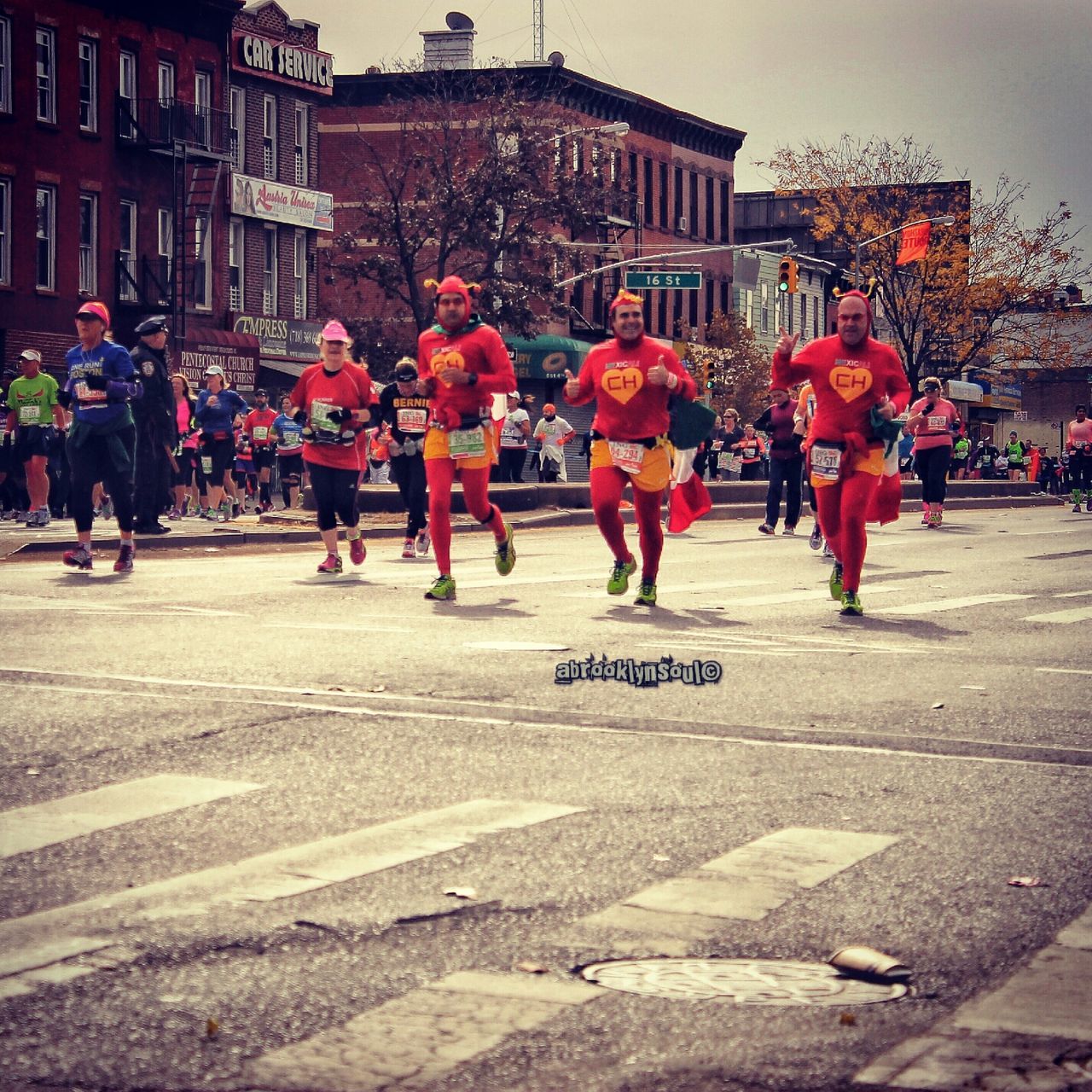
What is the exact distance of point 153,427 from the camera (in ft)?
67.6

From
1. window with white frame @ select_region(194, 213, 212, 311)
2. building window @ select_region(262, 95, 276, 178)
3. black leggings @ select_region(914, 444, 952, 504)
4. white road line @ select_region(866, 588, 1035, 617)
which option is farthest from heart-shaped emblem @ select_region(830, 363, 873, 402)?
building window @ select_region(262, 95, 276, 178)

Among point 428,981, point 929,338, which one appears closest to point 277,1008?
point 428,981

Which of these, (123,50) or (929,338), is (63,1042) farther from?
(929,338)

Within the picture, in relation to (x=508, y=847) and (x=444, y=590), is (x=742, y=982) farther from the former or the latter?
(x=444, y=590)

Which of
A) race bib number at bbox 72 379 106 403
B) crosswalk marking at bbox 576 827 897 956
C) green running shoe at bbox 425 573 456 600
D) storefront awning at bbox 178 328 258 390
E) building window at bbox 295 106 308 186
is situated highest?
building window at bbox 295 106 308 186

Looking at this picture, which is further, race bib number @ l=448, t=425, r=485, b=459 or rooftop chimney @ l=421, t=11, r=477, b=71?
rooftop chimney @ l=421, t=11, r=477, b=71

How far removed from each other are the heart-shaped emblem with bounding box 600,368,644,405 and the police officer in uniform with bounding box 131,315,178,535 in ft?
22.2

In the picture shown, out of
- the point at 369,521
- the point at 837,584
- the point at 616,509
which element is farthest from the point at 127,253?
the point at 837,584

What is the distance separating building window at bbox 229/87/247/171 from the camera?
50.9 metres

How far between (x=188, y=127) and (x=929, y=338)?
2862cm

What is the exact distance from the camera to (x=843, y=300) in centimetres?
1348

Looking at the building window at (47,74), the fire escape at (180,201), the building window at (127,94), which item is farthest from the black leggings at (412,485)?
the building window at (127,94)

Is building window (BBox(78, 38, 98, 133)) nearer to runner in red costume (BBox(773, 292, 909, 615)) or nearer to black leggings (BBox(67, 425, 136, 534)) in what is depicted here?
black leggings (BBox(67, 425, 136, 534))

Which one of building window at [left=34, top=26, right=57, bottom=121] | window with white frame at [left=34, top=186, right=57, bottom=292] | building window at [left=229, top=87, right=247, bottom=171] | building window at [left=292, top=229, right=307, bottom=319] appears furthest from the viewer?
building window at [left=292, top=229, right=307, bottom=319]
